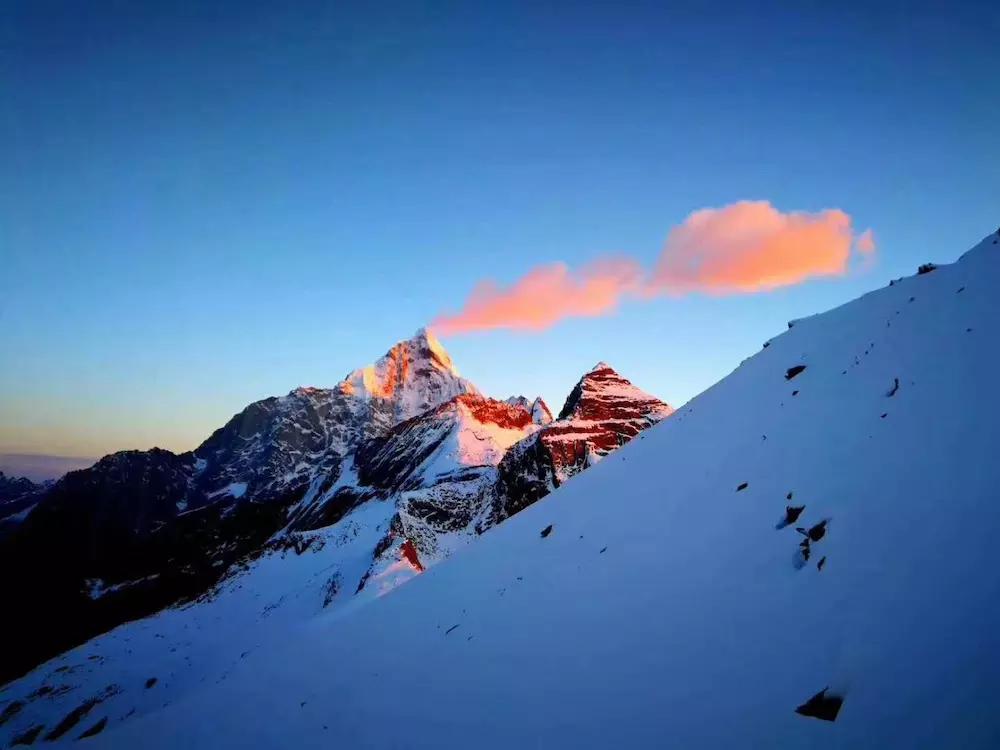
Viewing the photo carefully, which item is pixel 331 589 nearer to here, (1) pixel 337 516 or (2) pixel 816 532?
(2) pixel 816 532

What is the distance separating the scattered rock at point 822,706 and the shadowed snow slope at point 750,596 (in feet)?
0.32

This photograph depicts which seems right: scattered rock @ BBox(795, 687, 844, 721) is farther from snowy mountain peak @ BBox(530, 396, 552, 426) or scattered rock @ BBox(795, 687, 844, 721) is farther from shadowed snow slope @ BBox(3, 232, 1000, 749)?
snowy mountain peak @ BBox(530, 396, 552, 426)

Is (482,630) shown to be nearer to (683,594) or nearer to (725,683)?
(683,594)

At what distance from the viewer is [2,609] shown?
105 meters

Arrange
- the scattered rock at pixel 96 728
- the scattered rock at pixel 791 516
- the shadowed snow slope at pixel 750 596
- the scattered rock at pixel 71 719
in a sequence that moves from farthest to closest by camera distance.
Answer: the scattered rock at pixel 71 719
the scattered rock at pixel 96 728
the scattered rock at pixel 791 516
the shadowed snow slope at pixel 750 596

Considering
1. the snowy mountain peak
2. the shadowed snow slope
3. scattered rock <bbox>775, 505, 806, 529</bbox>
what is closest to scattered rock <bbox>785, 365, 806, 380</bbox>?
the shadowed snow slope

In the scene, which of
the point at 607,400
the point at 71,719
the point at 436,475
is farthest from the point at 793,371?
the point at 436,475

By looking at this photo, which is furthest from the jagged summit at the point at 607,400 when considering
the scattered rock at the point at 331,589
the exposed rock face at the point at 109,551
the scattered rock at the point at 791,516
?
the scattered rock at the point at 791,516

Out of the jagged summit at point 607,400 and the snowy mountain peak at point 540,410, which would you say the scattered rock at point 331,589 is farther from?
the snowy mountain peak at point 540,410

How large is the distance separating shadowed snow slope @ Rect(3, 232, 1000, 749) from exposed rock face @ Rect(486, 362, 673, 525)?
159 ft

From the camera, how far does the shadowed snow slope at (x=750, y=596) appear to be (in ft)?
18.4

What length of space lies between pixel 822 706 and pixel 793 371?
13.4 metres

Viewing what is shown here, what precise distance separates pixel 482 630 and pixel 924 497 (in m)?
9.96

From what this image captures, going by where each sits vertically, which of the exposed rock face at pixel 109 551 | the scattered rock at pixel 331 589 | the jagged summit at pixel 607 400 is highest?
the jagged summit at pixel 607 400
